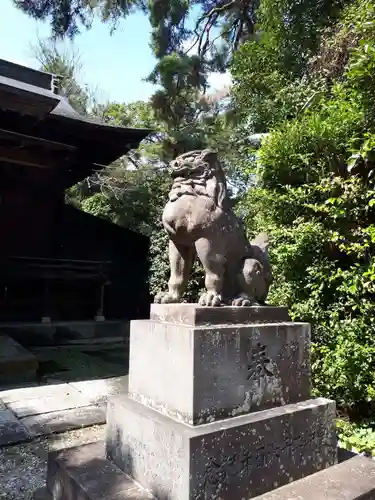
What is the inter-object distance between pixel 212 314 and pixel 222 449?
0.70 metres

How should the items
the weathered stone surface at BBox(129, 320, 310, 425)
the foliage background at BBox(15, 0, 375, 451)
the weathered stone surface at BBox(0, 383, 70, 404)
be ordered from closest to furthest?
the weathered stone surface at BBox(129, 320, 310, 425) < the foliage background at BBox(15, 0, 375, 451) < the weathered stone surface at BBox(0, 383, 70, 404)

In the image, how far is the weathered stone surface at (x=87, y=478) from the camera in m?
1.96

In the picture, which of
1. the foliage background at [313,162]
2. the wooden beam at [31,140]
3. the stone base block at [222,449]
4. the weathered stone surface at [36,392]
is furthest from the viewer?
the wooden beam at [31,140]

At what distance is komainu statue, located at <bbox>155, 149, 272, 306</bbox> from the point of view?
7.39 ft

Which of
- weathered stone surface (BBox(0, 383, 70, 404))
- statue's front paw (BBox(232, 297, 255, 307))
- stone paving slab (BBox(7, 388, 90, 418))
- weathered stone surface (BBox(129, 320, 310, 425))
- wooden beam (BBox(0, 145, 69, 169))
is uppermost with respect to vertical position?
wooden beam (BBox(0, 145, 69, 169))

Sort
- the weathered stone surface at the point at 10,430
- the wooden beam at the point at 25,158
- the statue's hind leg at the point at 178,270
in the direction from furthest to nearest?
the wooden beam at the point at 25,158 → the weathered stone surface at the point at 10,430 → the statue's hind leg at the point at 178,270

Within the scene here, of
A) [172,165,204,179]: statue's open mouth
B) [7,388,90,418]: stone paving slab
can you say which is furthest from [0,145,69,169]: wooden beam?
[172,165,204,179]: statue's open mouth

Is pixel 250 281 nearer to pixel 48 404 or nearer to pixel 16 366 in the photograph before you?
pixel 48 404

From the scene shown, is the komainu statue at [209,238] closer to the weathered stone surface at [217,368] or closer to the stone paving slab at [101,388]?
the weathered stone surface at [217,368]

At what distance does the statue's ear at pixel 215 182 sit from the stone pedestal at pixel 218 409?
0.71 m

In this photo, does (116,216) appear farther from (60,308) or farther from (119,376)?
(119,376)

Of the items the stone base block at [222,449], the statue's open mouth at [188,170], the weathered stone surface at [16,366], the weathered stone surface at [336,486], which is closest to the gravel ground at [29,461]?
the stone base block at [222,449]

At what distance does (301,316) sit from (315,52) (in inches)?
172

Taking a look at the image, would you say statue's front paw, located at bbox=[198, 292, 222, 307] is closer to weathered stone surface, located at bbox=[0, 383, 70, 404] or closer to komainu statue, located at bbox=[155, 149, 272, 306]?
komainu statue, located at bbox=[155, 149, 272, 306]
